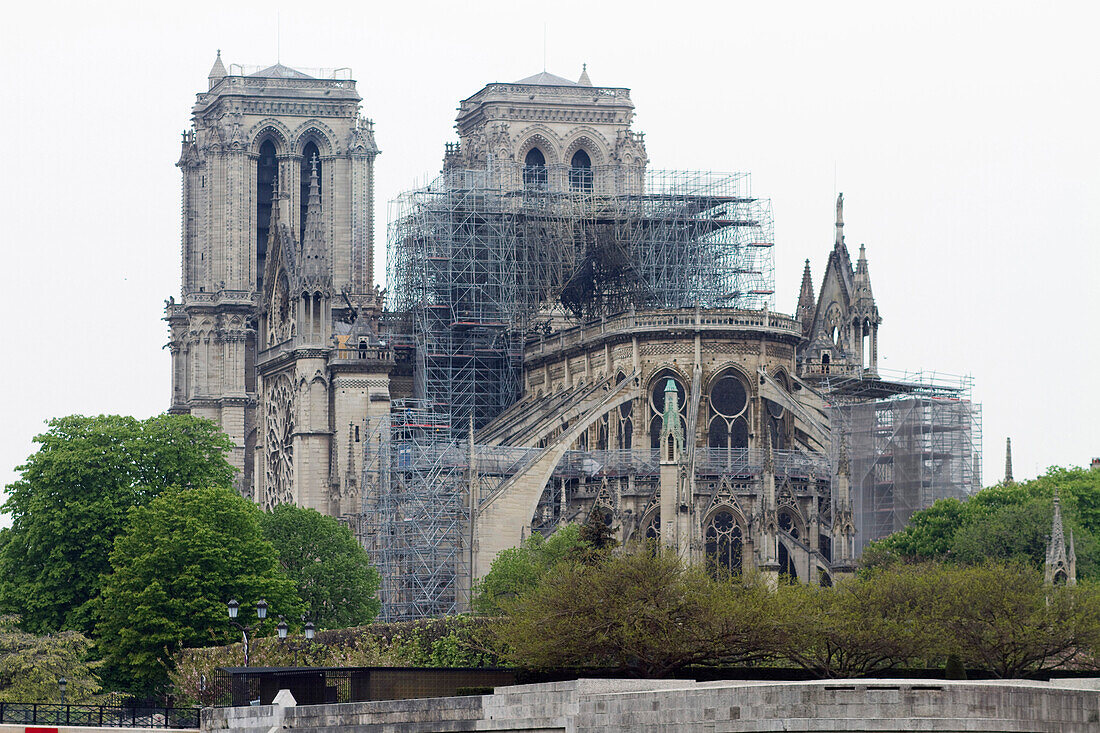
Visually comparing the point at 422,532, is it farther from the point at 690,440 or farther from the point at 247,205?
the point at 247,205

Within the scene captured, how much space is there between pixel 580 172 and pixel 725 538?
2763 cm

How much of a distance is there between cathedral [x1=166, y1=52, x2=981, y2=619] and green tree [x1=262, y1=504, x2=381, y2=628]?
379cm

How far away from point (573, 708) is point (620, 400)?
46704 mm

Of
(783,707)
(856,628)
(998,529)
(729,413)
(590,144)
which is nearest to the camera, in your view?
(783,707)

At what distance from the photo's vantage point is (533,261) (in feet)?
346

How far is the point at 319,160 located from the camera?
118 metres

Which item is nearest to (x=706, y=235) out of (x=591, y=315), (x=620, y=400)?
(x=591, y=315)

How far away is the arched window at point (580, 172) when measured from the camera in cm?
11450

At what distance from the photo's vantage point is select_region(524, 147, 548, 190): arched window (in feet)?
Answer: 372

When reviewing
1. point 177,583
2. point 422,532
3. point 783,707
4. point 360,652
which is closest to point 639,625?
point 783,707

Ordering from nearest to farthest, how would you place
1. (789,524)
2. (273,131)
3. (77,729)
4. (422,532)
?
(77,729)
(422,532)
(789,524)
(273,131)

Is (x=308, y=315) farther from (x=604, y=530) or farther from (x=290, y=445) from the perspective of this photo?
(x=604, y=530)

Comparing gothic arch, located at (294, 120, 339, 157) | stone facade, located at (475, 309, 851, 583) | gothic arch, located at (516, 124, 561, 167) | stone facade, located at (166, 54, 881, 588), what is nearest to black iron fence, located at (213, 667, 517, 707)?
stone facade, located at (166, 54, 881, 588)

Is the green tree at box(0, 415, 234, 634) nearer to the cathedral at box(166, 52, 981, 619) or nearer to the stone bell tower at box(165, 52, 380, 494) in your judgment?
the cathedral at box(166, 52, 981, 619)
